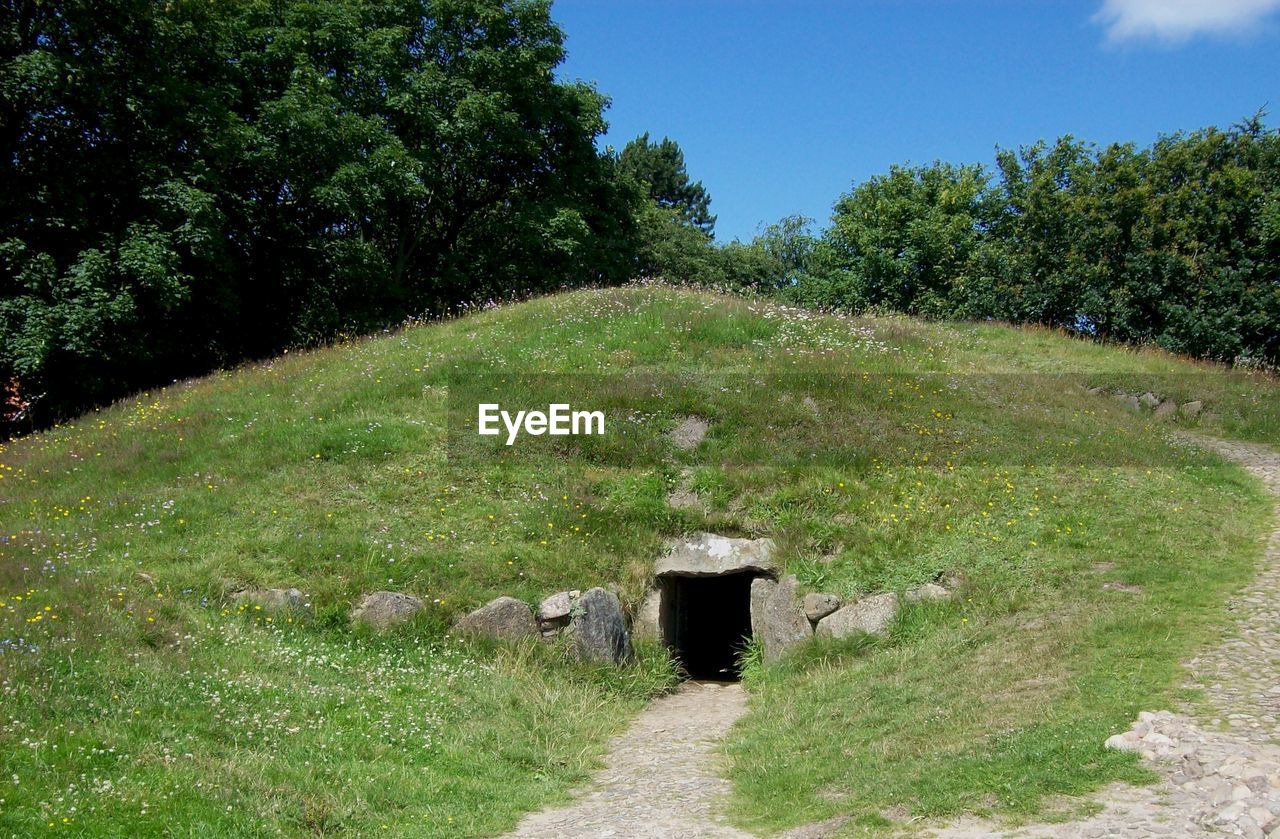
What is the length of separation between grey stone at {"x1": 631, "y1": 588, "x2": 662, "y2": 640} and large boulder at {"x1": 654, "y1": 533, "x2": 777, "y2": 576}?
1.41 feet

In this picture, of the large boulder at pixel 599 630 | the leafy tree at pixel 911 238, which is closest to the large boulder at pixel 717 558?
the large boulder at pixel 599 630

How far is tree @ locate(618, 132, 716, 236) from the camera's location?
69.1 meters

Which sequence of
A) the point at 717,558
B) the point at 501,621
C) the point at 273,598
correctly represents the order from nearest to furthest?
the point at 273,598 < the point at 501,621 < the point at 717,558

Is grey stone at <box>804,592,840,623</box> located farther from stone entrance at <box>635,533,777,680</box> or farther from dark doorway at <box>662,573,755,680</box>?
dark doorway at <box>662,573,755,680</box>

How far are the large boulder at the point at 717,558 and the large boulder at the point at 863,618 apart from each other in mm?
1313

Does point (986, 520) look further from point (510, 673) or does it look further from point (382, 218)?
point (382, 218)

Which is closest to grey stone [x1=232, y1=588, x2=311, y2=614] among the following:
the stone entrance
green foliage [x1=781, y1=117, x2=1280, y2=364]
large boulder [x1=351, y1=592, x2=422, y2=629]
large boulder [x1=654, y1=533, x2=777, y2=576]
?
large boulder [x1=351, y1=592, x2=422, y2=629]

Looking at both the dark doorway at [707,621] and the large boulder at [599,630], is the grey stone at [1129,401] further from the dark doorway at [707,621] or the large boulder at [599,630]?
the large boulder at [599,630]

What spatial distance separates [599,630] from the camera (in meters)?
12.6

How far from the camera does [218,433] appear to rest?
1644cm

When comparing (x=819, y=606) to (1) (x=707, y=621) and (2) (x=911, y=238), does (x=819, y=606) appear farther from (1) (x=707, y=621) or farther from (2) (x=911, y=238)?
(2) (x=911, y=238)

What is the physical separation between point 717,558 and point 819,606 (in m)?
1.71

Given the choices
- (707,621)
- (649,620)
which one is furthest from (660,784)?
(707,621)

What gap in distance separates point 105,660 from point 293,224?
1958 centimetres
